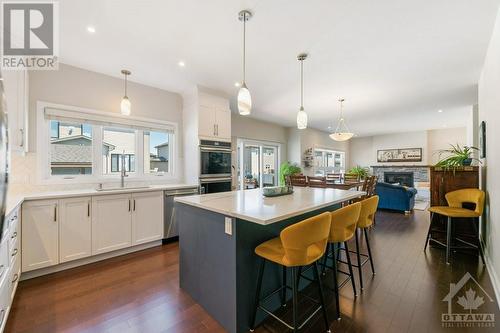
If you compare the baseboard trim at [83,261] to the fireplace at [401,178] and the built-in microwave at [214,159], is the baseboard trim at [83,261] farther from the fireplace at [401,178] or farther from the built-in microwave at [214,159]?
the fireplace at [401,178]

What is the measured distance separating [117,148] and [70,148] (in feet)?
1.98

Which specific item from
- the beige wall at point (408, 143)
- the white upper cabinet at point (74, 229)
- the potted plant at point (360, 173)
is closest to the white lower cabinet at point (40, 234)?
the white upper cabinet at point (74, 229)

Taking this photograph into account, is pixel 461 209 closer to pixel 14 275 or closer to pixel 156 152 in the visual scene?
pixel 156 152

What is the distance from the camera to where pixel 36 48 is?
2.60 meters

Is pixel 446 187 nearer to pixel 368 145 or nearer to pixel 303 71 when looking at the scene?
pixel 303 71

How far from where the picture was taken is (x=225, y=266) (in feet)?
5.64

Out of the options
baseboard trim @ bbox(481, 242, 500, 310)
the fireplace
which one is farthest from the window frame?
the fireplace

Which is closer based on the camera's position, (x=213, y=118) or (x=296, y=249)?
(x=296, y=249)

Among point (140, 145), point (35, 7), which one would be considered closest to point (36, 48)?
point (35, 7)

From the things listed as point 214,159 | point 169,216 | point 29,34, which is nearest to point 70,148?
point 29,34

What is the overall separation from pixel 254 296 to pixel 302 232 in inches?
29.5

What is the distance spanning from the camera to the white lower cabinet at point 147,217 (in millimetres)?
3236

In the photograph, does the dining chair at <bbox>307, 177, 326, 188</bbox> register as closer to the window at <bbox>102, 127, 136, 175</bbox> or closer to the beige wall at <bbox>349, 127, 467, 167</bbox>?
the window at <bbox>102, 127, 136, 175</bbox>

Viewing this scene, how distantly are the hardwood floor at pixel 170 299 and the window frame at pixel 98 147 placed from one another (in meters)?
1.27
